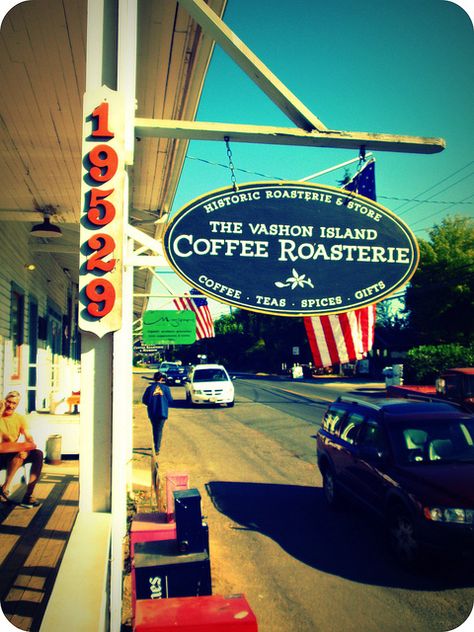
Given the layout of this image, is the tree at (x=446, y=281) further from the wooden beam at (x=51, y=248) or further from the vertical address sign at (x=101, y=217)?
the vertical address sign at (x=101, y=217)

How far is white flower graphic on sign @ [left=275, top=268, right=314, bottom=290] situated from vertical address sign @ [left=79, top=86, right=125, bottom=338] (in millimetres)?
1049

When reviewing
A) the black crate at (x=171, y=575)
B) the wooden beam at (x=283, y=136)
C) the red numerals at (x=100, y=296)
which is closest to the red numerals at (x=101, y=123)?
the wooden beam at (x=283, y=136)

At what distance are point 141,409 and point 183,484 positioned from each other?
1906cm

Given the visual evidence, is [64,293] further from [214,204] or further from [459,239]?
[214,204]

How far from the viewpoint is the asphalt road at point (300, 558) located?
4918 millimetres

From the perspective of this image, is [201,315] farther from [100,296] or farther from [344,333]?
[100,296]

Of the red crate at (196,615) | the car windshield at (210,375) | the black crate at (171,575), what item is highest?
the car windshield at (210,375)

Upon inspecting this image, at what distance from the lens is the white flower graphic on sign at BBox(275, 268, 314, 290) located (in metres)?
3.54

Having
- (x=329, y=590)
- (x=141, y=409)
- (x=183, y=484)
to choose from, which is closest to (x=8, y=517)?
(x=183, y=484)

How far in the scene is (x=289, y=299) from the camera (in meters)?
3.52

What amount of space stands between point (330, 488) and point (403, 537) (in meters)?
2.32

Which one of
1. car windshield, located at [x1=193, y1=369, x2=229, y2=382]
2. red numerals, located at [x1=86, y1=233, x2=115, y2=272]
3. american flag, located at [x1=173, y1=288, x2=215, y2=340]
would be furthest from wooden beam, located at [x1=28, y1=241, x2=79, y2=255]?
car windshield, located at [x1=193, y1=369, x2=229, y2=382]

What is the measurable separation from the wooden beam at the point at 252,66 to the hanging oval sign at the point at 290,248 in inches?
21.5

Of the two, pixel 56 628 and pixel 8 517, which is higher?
pixel 56 628
